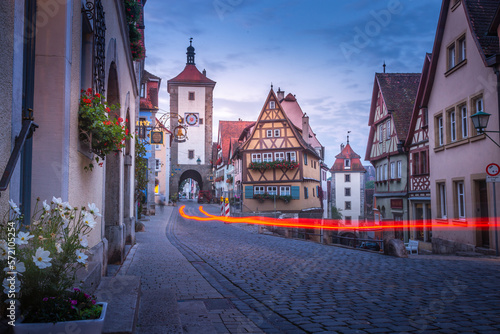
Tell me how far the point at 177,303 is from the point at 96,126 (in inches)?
91.0

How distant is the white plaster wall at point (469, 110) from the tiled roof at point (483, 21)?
298 millimetres

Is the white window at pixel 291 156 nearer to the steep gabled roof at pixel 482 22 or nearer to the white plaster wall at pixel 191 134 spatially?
the steep gabled roof at pixel 482 22

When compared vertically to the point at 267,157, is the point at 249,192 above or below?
below

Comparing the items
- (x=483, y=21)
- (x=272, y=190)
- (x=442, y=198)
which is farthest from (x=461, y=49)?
(x=272, y=190)

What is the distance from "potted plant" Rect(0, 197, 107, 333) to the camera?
104 inches

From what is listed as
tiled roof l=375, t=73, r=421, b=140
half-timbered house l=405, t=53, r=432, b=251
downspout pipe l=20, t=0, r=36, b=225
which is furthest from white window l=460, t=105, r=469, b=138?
downspout pipe l=20, t=0, r=36, b=225

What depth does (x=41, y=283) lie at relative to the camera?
291 cm

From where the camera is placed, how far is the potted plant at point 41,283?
264 centimetres

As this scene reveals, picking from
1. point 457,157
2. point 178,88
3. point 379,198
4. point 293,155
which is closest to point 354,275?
point 457,157

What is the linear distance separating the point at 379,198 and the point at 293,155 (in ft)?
36.5

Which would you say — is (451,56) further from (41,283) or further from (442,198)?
(41,283)

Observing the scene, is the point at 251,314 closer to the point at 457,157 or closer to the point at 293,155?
the point at 457,157

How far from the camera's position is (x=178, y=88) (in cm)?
6259

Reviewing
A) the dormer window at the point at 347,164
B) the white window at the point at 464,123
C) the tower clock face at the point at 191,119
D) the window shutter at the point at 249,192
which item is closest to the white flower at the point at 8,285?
the white window at the point at 464,123
